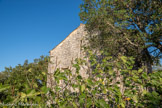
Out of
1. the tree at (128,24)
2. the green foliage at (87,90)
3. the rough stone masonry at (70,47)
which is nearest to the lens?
the green foliage at (87,90)

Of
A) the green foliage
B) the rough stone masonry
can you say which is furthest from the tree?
the green foliage

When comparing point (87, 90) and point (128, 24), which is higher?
point (128, 24)

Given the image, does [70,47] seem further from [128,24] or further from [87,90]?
[87,90]

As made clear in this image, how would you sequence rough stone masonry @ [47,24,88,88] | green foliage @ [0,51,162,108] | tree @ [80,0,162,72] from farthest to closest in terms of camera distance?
rough stone masonry @ [47,24,88,88], tree @ [80,0,162,72], green foliage @ [0,51,162,108]

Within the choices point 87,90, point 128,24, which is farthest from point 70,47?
point 87,90

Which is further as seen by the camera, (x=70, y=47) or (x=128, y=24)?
(x=70, y=47)

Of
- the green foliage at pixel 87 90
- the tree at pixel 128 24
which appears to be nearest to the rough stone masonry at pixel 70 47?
the tree at pixel 128 24

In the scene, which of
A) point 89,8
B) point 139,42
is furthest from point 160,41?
point 89,8

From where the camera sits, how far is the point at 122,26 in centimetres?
922

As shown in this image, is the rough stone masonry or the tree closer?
the tree

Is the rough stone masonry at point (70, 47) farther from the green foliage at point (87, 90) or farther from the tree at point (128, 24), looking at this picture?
the green foliage at point (87, 90)

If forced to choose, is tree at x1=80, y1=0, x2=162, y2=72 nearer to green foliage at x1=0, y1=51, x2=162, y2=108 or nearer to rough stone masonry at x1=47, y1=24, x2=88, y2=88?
rough stone masonry at x1=47, y1=24, x2=88, y2=88

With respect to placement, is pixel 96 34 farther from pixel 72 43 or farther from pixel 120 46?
pixel 72 43

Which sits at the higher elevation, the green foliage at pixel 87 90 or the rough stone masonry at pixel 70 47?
the rough stone masonry at pixel 70 47
